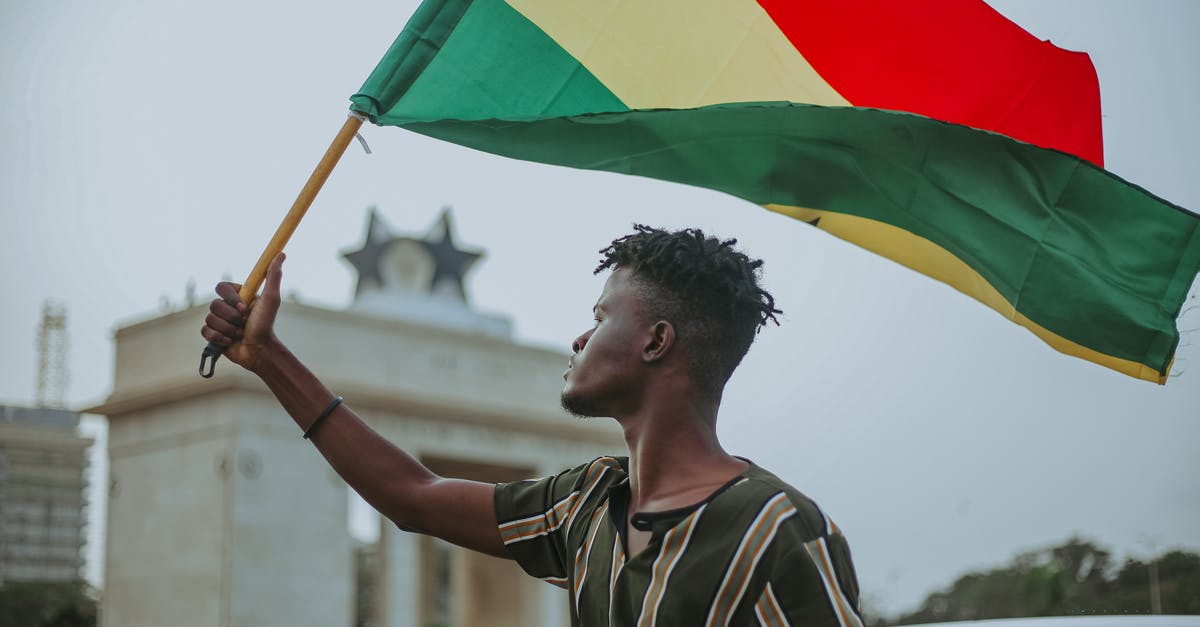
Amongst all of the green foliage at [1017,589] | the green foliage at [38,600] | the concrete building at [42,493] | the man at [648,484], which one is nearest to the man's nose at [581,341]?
the man at [648,484]

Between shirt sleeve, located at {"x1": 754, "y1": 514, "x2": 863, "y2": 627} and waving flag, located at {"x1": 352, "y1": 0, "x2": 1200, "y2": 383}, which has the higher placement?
waving flag, located at {"x1": 352, "y1": 0, "x2": 1200, "y2": 383}

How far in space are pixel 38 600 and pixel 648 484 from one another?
40.1 m

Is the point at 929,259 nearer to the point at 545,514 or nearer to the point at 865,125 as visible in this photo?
the point at 865,125

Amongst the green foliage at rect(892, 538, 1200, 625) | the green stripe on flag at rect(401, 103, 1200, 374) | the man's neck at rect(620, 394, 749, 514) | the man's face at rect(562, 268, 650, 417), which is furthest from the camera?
the green foliage at rect(892, 538, 1200, 625)

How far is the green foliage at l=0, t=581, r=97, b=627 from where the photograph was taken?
3669 cm

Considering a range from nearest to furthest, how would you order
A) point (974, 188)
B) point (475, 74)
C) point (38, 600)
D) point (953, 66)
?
point (475, 74) → point (974, 188) → point (953, 66) → point (38, 600)

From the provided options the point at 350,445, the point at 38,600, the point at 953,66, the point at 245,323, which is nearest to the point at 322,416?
the point at 350,445

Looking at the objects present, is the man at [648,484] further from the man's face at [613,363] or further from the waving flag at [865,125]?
the waving flag at [865,125]

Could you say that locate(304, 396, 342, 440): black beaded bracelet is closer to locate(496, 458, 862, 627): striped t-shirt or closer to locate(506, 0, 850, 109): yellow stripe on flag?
locate(496, 458, 862, 627): striped t-shirt

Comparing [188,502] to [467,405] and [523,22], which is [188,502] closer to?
[467,405]

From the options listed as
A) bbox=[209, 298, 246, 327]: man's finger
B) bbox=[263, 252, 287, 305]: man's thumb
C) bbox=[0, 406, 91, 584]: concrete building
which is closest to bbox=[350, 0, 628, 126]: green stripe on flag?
bbox=[263, 252, 287, 305]: man's thumb

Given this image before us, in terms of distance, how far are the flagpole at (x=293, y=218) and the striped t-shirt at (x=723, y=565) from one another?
2.70 ft

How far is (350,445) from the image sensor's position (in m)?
2.86

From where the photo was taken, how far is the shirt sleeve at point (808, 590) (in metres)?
2.17
